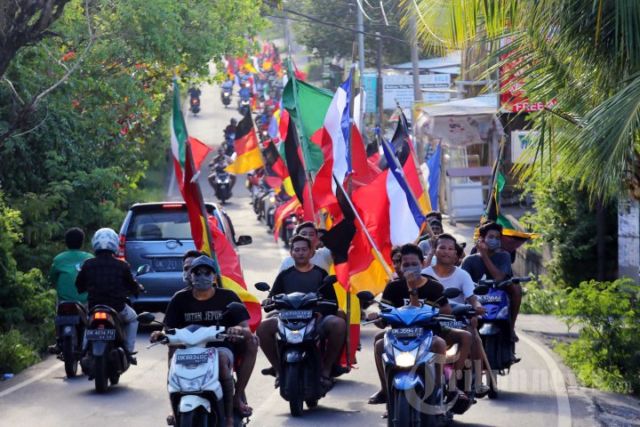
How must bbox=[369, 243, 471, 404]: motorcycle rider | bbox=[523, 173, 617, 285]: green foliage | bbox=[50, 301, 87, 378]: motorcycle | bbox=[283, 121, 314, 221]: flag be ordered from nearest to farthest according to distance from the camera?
bbox=[369, 243, 471, 404]: motorcycle rider → bbox=[50, 301, 87, 378]: motorcycle → bbox=[283, 121, 314, 221]: flag → bbox=[523, 173, 617, 285]: green foliage

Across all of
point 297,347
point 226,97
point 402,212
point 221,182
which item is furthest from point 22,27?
point 226,97

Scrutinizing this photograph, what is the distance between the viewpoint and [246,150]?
71.9 feet

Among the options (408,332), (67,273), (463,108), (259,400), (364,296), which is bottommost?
(259,400)

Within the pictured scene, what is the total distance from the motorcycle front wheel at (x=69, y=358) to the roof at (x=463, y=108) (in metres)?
18.8

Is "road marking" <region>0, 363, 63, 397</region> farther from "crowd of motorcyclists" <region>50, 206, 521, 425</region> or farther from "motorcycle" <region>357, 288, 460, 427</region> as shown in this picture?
"motorcycle" <region>357, 288, 460, 427</region>

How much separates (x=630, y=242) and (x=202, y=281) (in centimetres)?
1041

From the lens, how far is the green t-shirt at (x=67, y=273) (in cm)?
1352

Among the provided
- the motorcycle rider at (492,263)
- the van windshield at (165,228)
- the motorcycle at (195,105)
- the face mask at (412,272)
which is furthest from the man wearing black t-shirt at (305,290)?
the motorcycle at (195,105)

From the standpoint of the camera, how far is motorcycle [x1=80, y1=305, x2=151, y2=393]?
12.2 m

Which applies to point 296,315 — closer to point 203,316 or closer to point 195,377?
point 203,316

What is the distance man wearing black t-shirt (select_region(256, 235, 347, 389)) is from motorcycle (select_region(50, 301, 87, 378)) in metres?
2.58

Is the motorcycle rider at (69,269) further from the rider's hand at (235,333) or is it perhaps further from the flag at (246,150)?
the flag at (246,150)

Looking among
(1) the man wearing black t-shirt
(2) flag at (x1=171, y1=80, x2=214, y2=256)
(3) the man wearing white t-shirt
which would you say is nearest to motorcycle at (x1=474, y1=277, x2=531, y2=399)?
(3) the man wearing white t-shirt

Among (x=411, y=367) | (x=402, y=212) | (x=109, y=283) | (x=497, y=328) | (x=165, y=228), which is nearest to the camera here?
(x=411, y=367)
